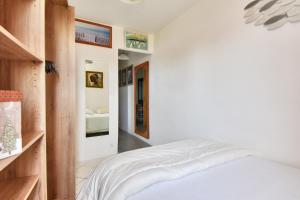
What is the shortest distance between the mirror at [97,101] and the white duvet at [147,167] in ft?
5.93

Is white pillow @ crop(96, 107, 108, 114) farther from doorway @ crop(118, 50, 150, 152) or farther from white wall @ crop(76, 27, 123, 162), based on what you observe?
doorway @ crop(118, 50, 150, 152)

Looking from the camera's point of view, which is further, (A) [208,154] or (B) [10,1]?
(A) [208,154]

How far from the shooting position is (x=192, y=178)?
108 cm

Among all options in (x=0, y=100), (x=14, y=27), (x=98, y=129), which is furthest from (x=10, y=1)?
(x=98, y=129)

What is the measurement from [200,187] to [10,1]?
5.21 ft

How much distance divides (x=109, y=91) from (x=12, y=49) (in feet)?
8.12

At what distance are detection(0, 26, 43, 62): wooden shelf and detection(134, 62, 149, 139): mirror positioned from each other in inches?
125

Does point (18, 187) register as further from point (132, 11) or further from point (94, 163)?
point (132, 11)

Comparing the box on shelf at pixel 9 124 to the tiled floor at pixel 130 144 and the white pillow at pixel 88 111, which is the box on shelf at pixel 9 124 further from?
the tiled floor at pixel 130 144

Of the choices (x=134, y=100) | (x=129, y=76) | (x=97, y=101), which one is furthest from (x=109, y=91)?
(x=129, y=76)

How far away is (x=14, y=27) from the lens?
85cm

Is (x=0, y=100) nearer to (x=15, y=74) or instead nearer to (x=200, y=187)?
(x=15, y=74)

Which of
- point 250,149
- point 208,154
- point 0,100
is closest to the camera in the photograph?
point 0,100

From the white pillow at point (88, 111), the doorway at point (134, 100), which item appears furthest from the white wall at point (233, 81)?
the white pillow at point (88, 111)
